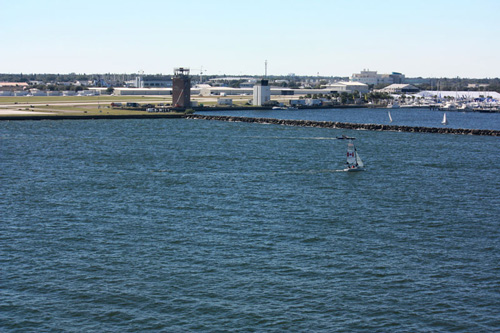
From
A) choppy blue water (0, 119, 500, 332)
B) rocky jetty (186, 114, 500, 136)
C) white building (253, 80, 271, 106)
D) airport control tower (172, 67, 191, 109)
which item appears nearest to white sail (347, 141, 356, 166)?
choppy blue water (0, 119, 500, 332)

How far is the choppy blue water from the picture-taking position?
82.0ft

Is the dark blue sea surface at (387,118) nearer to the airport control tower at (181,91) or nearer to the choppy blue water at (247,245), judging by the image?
the airport control tower at (181,91)

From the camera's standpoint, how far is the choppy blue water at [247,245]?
25.0 m

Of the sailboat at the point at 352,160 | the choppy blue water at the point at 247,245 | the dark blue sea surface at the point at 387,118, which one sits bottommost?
the choppy blue water at the point at 247,245

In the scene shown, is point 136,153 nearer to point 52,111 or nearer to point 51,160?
point 51,160

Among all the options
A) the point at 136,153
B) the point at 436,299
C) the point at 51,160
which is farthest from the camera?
the point at 136,153

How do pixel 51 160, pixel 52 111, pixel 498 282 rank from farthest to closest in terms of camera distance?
pixel 52 111 < pixel 51 160 < pixel 498 282

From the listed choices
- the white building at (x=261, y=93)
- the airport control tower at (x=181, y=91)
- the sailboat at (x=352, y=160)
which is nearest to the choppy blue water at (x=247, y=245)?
the sailboat at (x=352, y=160)

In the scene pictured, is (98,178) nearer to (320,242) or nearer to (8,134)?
(320,242)

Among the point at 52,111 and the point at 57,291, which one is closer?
the point at 57,291

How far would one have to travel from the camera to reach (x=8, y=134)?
9300 cm

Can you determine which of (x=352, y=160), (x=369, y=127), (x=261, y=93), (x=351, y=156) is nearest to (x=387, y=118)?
(x=369, y=127)

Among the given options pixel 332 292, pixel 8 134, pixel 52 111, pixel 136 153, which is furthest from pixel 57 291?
pixel 52 111

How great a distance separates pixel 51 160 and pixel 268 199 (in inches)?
1217
